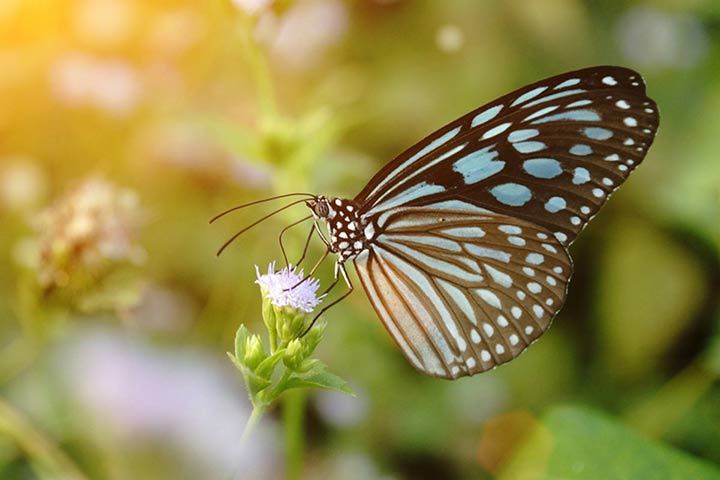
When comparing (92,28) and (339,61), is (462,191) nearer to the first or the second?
(339,61)

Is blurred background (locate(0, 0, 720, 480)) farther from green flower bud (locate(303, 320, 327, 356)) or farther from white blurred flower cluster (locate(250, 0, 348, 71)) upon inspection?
green flower bud (locate(303, 320, 327, 356))

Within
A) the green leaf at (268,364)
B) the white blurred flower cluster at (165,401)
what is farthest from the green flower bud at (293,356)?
the white blurred flower cluster at (165,401)

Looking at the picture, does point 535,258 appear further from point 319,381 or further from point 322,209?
point 319,381

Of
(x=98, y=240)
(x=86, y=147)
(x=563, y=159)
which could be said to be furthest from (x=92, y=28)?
(x=563, y=159)

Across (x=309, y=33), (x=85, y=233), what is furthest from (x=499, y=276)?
(x=309, y=33)

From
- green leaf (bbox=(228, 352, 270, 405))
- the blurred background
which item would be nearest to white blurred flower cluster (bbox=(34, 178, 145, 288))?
the blurred background

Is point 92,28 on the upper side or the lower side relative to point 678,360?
upper

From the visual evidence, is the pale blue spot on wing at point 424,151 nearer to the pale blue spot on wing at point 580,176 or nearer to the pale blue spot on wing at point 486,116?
the pale blue spot on wing at point 486,116
